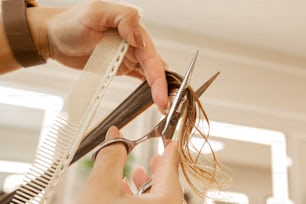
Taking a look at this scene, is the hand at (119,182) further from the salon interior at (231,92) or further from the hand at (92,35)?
the salon interior at (231,92)

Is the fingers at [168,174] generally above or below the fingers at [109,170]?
below

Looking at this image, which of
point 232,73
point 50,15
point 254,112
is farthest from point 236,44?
point 50,15

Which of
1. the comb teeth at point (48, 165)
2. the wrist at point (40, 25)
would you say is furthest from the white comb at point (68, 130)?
the wrist at point (40, 25)

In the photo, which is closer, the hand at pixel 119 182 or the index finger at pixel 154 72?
the hand at pixel 119 182

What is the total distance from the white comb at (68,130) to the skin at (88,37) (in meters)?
0.05

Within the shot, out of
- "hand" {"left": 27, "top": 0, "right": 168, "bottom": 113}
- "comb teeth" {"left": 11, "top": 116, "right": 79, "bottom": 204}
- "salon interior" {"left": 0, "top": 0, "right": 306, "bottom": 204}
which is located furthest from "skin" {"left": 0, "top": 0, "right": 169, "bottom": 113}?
"salon interior" {"left": 0, "top": 0, "right": 306, "bottom": 204}

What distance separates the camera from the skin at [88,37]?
0.39 metres

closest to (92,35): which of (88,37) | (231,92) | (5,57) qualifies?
(88,37)

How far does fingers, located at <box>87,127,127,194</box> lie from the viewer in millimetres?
284

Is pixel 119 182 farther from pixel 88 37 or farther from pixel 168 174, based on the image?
pixel 88 37

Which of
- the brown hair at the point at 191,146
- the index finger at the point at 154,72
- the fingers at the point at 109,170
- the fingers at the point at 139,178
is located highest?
the index finger at the point at 154,72

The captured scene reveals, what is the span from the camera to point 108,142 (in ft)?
1.06

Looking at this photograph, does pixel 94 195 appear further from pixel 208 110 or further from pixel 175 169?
pixel 208 110

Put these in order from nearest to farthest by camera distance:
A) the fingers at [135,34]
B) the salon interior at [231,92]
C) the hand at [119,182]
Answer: the hand at [119,182]
the fingers at [135,34]
the salon interior at [231,92]
